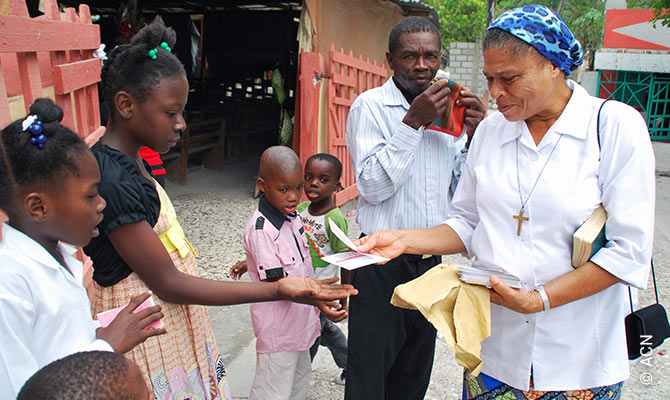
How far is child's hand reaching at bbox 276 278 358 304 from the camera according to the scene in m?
1.83

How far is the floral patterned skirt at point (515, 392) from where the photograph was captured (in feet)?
5.51

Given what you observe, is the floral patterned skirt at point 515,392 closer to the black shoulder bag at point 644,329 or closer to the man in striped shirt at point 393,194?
the black shoulder bag at point 644,329

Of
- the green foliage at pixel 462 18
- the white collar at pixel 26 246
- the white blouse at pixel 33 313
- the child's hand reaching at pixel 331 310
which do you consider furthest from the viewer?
the green foliage at pixel 462 18

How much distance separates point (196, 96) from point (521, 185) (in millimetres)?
11290

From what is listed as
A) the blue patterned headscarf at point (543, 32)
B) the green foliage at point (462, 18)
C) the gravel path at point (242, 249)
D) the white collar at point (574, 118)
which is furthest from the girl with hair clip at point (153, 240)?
the green foliage at point (462, 18)

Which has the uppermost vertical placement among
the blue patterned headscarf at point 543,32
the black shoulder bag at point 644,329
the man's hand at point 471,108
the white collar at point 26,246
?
the blue patterned headscarf at point 543,32

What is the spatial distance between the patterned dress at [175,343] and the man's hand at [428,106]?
1.11 meters

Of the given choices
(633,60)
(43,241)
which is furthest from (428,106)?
(633,60)

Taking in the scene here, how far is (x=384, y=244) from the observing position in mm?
2062

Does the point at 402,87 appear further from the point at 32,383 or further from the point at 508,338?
the point at 32,383

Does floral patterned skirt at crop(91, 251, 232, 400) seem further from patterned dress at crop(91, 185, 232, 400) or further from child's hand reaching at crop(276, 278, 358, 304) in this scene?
child's hand reaching at crop(276, 278, 358, 304)

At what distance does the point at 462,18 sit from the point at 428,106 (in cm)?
2702

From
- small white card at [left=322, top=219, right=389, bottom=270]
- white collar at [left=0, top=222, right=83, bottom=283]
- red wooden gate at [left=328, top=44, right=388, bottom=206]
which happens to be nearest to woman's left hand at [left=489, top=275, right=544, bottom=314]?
small white card at [left=322, top=219, right=389, bottom=270]

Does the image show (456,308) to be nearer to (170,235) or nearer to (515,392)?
(515,392)
